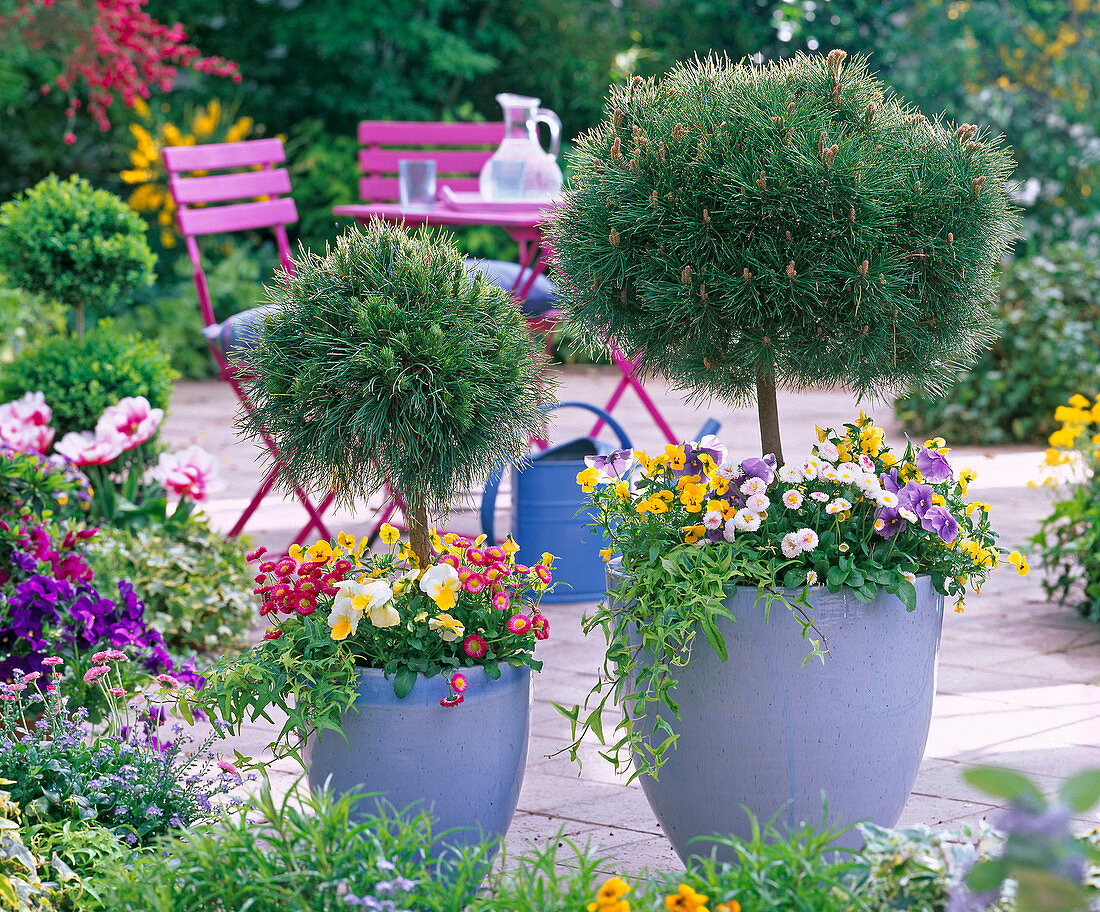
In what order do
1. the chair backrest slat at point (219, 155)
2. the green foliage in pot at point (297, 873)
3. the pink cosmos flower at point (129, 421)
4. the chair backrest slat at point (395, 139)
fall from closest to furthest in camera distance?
the green foliage in pot at point (297, 873)
the pink cosmos flower at point (129, 421)
the chair backrest slat at point (219, 155)
the chair backrest slat at point (395, 139)

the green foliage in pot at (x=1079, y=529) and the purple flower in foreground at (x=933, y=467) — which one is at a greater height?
the purple flower in foreground at (x=933, y=467)

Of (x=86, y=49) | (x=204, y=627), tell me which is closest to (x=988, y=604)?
(x=204, y=627)

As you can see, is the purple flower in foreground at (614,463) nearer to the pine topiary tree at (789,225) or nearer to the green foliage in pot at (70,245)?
the pine topiary tree at (789,225)

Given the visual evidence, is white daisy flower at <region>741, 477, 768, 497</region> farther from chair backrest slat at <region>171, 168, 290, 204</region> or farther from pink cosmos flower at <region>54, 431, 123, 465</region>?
chair backrest slat at <region>171, 168, 290, 204</region>

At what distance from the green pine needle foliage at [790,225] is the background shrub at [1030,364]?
4.08 metres

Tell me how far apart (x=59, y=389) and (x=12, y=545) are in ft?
3.28

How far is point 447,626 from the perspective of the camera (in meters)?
1.93

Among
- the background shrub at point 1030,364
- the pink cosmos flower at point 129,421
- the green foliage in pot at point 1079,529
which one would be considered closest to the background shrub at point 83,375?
the pink cosmos flower at point 129,421

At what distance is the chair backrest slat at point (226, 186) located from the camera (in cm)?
395

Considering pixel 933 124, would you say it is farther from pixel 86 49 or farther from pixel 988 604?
pixel 86 49

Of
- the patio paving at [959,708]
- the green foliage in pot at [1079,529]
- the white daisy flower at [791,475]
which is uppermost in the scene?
the white daisy flower at [791,475]

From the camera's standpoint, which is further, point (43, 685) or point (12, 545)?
point (12, 545)

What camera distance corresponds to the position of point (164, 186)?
8.73 m

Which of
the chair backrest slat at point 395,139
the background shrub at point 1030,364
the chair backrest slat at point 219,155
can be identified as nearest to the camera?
the chair backrest slat at point 219,155
